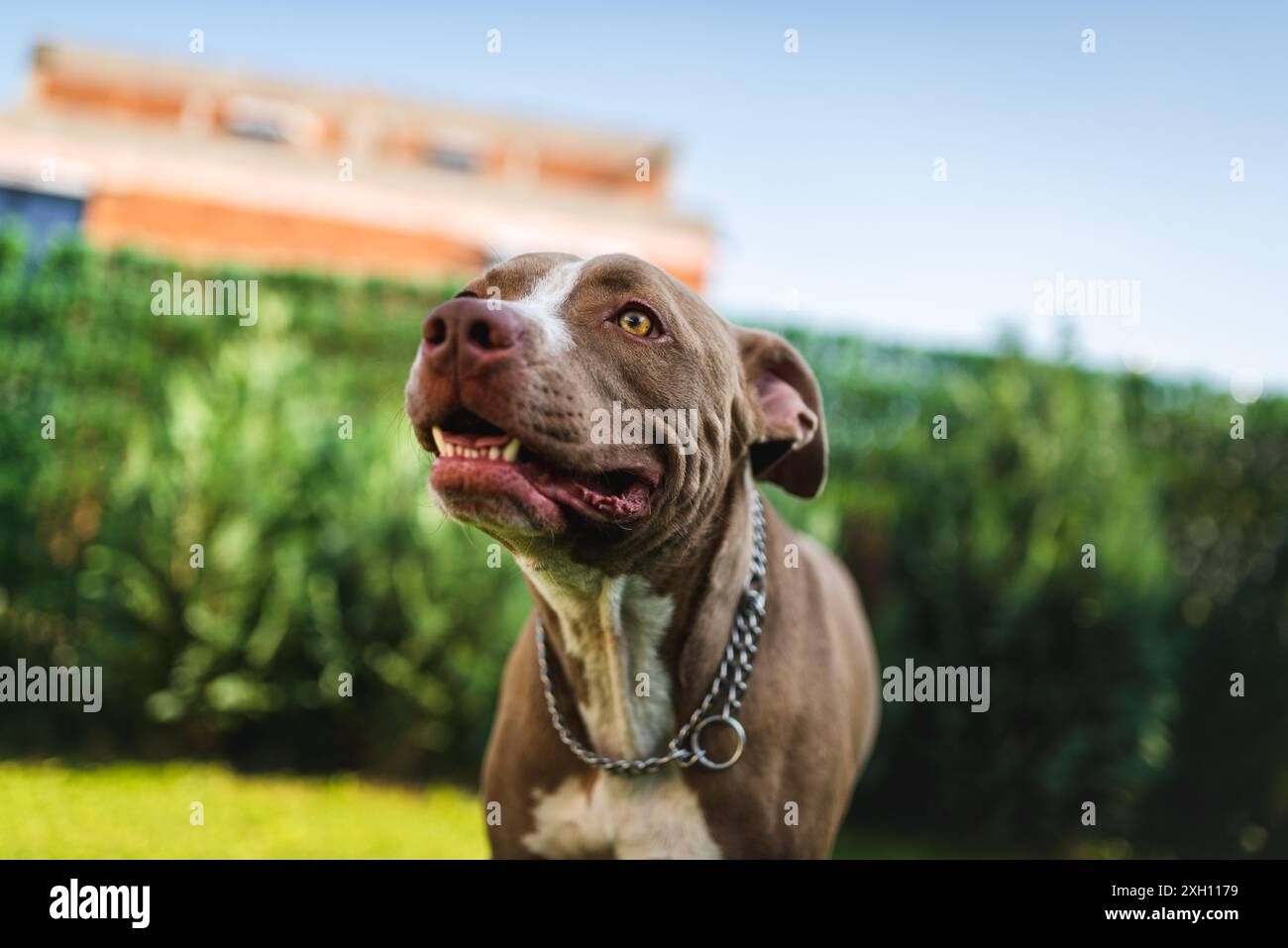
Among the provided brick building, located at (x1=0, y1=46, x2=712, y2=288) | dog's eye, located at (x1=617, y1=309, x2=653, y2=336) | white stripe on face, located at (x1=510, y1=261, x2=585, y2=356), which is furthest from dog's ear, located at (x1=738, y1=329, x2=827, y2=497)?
brick building, located at (x1=0, y1=46, x2=712, y2=288)

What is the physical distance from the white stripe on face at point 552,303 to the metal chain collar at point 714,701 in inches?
37.0

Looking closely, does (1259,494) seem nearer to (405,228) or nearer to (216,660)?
(216,660)

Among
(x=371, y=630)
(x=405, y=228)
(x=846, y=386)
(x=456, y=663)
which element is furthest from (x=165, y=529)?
(x=405, y=228)

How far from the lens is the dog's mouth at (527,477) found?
6.88ft

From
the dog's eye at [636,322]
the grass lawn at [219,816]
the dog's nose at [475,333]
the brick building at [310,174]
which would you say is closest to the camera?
the dog's nose at [475,333]

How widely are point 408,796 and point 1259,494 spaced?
248 inches

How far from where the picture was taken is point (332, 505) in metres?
6.15

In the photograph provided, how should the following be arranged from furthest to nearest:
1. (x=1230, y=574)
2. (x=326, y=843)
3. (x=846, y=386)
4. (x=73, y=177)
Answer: (x=73, y=177) → (x=846, y=386) → (x=1230, y=574) → (x=326, y=843)

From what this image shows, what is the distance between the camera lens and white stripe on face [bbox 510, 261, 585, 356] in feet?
7.03

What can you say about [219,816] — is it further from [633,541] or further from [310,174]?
[310,174]

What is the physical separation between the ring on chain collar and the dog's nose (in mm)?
1148

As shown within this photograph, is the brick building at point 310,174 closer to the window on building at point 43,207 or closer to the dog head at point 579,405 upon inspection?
the window on building at point 43,207

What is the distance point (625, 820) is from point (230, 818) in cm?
381

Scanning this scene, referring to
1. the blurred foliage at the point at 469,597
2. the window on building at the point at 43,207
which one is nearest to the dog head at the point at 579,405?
the blurred foliage at the point at 469,597
